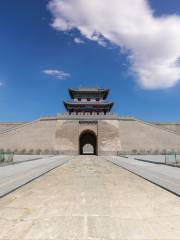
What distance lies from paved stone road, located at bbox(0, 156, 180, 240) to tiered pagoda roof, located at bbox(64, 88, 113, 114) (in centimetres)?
3844

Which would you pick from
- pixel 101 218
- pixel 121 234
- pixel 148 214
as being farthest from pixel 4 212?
pixel 148 214

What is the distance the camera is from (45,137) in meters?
36.4

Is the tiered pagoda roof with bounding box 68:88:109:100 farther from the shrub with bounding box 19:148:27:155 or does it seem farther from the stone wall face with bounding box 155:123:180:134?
the shrub with bounding box 19:148:27:155

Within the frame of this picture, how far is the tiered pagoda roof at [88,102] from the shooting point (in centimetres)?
4412

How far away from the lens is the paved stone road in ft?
10.0

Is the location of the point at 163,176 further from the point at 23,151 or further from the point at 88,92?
the point at 88,92

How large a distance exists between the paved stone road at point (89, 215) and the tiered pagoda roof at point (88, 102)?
38436 millimetres

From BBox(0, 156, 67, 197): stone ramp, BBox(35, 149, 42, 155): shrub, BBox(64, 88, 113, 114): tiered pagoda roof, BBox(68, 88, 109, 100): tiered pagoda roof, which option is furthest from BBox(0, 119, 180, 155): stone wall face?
BBox(0, 156, 67, 197): stone ramp

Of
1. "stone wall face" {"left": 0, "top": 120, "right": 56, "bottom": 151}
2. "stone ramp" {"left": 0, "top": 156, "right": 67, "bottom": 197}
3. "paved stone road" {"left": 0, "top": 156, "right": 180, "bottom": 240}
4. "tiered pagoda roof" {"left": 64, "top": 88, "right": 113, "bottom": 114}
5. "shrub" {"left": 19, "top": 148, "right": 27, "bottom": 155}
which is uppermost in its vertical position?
"tiered pagoda roof" {"left": 64, "top": 88, "right": 113, "bottom": 114}

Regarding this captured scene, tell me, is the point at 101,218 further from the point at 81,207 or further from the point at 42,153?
the point at 42,153

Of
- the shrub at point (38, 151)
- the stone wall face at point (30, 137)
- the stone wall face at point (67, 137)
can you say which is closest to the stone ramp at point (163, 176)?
the shrub at point (38, 151)

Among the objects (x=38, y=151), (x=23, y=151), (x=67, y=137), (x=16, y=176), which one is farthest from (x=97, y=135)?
(x=16, y=176)

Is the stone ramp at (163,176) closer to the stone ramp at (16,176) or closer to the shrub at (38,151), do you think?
the stone ramp at (16,176)

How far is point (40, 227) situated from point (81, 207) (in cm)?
130
